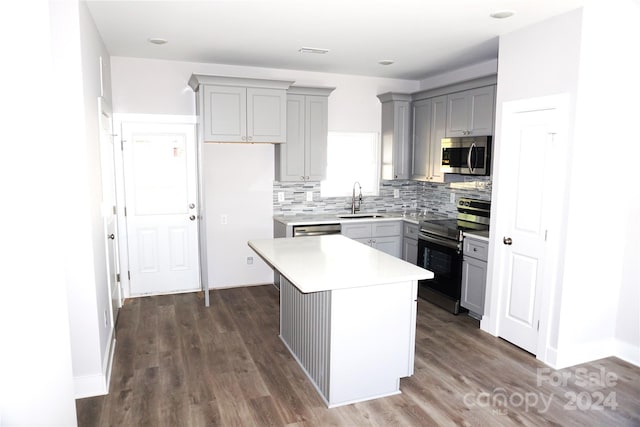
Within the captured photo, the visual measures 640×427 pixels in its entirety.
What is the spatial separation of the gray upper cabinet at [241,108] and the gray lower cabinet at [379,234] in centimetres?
133

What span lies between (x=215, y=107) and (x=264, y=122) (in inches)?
21.3

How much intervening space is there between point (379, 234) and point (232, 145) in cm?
206

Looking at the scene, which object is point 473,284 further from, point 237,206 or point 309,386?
point 237,206

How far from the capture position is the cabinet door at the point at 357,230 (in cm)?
521

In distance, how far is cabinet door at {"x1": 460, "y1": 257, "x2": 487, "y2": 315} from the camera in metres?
4.13

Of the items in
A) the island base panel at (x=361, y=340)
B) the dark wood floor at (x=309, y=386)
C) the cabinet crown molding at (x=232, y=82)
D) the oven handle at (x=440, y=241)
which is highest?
the cabinet crown molding at (x=232, y=82)

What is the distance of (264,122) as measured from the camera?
189 inches

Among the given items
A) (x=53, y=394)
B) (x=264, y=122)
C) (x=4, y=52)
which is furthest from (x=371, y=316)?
(x=264, y=122)

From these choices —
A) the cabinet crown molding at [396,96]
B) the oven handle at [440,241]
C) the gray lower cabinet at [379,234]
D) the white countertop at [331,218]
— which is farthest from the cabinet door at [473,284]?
the cabinet crown molding at [396,96]

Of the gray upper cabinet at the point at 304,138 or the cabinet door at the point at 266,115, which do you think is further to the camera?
the gray upper cabinet at the point at 304,138

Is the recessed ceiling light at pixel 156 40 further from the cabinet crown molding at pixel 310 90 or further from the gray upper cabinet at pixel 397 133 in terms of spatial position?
the gray upper cabinet at pixel 397 133

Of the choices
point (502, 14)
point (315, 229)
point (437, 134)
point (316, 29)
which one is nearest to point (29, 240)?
point (316, 29)

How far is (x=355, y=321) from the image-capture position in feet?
9.15

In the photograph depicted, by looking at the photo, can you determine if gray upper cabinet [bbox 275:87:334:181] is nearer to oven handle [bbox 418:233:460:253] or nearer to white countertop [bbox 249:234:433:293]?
oven handle [bbox 418:233:460:253]
